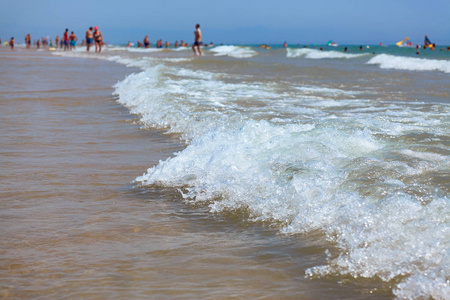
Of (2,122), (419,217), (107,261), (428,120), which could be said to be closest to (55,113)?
(2,122)

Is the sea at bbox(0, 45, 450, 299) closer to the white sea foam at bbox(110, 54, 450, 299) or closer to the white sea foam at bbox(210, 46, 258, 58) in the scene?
the white sea foam at bbox(110, 54, 450, 299)

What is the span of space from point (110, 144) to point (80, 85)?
672cm

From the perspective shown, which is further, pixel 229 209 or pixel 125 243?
pixel 229 209

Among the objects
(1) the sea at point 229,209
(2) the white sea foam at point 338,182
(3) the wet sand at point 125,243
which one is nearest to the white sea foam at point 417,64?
(2) the white sea foam at point 338,182

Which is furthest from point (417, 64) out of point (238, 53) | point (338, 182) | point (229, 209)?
point (229, 209)

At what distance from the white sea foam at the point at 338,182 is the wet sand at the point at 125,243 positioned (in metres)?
0.15

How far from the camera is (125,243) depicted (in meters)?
2.96

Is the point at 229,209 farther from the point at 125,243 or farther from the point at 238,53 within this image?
the point at 238,53

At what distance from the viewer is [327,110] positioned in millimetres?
7734

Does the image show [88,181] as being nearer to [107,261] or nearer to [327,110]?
[107,261]

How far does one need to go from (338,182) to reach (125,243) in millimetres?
1443

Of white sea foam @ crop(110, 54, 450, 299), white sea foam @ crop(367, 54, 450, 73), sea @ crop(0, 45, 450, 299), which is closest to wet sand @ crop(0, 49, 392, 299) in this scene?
sea @ crop(0, 45, 450, 299)

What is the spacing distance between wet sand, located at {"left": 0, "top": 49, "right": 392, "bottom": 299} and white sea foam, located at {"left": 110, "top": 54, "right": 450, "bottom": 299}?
15 cm

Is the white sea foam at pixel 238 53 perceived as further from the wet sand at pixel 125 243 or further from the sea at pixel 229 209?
the wet sand at pixel 125 243
